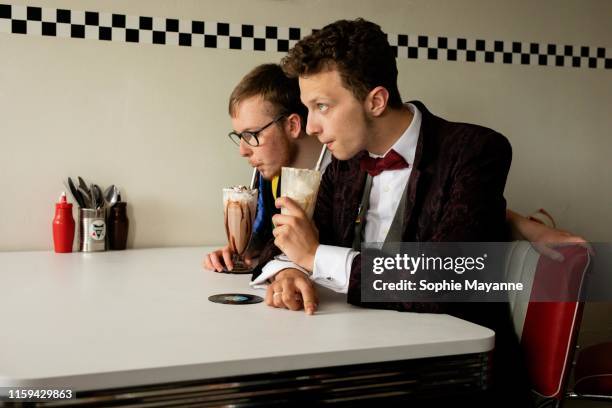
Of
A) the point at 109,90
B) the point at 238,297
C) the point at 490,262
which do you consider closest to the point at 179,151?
the point at 109,90

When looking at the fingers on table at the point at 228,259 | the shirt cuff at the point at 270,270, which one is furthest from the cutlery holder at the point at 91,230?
the shirt cuff at the point at 270,270

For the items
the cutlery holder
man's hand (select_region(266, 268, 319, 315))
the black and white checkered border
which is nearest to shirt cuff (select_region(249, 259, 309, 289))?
man's hand (select_region(266, 268, 319, 315))

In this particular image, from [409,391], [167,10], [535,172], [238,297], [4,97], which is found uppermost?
[167,10]

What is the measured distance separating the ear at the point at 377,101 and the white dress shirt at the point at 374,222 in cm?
12

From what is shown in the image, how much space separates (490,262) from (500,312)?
14cm

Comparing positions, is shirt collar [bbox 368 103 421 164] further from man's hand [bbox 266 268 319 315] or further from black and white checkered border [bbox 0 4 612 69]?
black and white checkered border [bbox 0 4 612 69]

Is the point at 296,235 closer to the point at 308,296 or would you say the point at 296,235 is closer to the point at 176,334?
the point at 308,296

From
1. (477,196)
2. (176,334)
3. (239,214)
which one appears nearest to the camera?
(176,334)

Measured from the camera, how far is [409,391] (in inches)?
48.9

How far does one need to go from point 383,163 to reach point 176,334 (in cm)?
94

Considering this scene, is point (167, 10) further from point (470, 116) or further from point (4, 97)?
point (470, 116)

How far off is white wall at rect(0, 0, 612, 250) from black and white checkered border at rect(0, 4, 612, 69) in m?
0.03

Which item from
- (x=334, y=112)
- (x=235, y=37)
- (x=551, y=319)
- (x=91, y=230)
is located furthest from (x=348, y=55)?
(x=91, y=230)

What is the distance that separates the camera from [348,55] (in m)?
1.86
